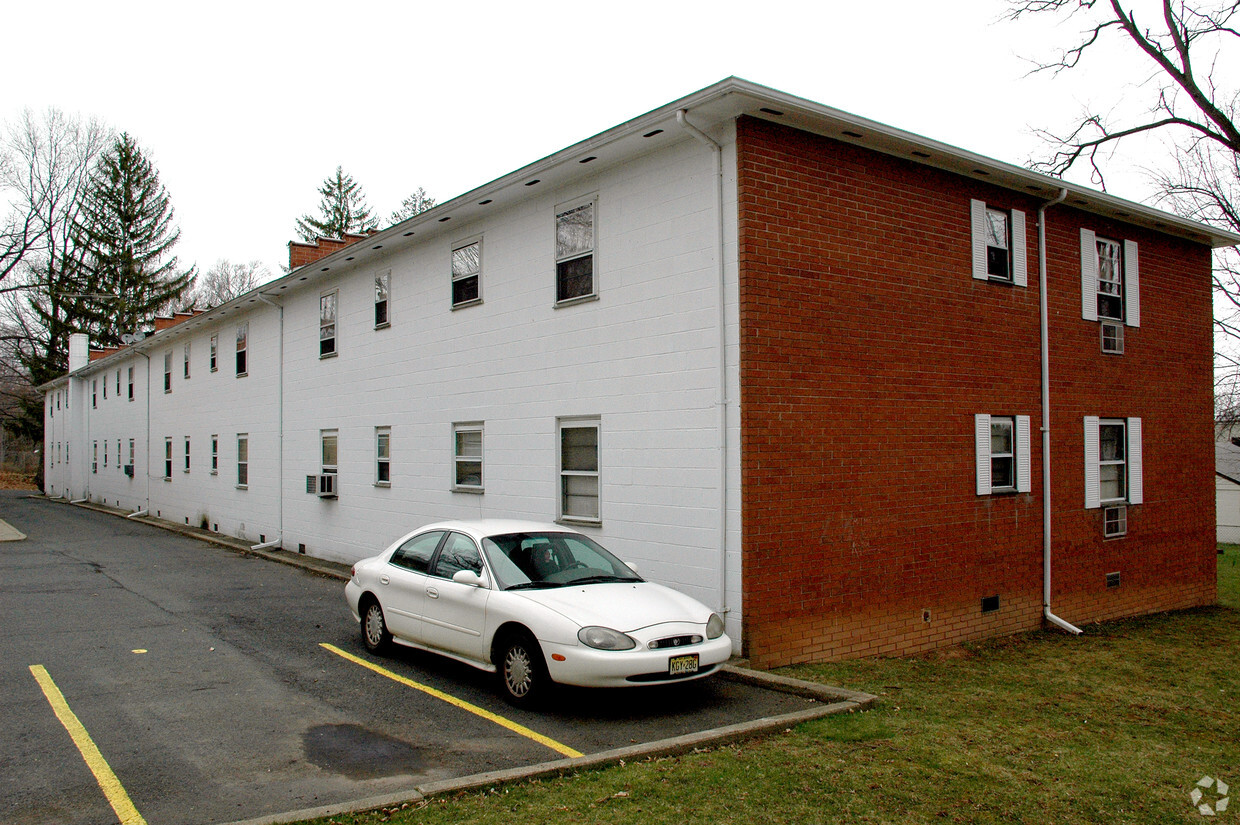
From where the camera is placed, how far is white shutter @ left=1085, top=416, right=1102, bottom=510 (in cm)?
1272

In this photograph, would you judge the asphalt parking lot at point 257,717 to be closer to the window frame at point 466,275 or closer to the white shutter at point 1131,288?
the window frame at point 466,275

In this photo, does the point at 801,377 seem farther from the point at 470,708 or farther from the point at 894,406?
the point at 470,708

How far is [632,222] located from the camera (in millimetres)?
10141

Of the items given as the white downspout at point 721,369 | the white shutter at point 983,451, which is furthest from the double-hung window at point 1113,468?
the white downspout at point 721,369

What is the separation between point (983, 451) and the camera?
36.5ft

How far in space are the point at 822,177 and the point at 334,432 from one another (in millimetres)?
11206

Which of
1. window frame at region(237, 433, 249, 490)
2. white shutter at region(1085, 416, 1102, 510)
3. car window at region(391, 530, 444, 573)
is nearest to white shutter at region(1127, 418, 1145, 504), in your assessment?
white shutter at region(1085, 416, 1102, 510)

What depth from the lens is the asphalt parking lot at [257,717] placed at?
5.29m

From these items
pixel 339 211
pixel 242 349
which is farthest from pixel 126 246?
pixel 242 349

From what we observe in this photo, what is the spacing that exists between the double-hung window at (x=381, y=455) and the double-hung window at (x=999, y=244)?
9797 millimetres

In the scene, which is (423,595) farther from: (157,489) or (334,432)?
(157,489)

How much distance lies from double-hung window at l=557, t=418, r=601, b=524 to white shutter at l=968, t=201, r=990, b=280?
5.22 m

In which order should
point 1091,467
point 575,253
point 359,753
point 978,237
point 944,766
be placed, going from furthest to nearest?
point 1091,467
point 978,237
point 575,253
point 359,753
point 944,766

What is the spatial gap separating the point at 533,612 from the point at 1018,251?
339 inches
